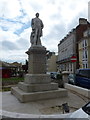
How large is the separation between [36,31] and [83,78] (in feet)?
22.2

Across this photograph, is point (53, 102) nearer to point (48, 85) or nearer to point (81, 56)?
point (48, 85)

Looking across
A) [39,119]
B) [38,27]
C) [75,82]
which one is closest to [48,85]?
[39,119]

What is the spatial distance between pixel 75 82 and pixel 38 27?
7752 mm

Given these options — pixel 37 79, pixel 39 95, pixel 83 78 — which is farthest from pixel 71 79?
pixel 39 95

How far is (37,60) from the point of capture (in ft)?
25.9

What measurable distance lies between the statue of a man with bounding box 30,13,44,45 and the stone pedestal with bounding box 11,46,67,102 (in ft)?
1.97

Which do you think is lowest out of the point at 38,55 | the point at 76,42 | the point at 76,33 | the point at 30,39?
the point at 38,55

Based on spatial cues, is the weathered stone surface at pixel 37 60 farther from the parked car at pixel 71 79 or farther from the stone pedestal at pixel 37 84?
the parked car at pixel 71 79

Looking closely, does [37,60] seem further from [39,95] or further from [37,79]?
[39,95]

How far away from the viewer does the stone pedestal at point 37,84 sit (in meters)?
6.43

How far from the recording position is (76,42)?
35.1 meters

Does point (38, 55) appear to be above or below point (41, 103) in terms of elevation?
above

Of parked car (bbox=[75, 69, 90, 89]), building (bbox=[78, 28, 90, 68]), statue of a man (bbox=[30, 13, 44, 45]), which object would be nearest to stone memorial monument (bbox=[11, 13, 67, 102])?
statue of a man (bbox=[30, 13, 44, 45])

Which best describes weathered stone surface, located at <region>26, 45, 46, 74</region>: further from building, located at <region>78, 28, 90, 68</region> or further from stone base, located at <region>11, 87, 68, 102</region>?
building, located at <region>78, 28, 90, 68</region>
